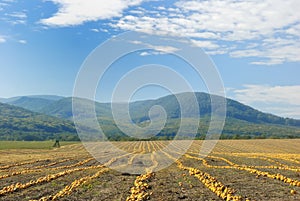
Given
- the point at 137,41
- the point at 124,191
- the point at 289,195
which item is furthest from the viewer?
the point at 137,41

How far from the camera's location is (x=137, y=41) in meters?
29.0

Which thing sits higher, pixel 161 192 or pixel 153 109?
pixel 153 109

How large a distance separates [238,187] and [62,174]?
41.1ft

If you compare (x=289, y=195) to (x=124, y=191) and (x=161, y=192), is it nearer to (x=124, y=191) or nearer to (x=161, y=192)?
(x=161, y=192)

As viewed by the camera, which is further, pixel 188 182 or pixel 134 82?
pixel 134 82

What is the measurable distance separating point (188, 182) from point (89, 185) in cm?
572

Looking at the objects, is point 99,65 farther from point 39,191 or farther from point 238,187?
point 238,187

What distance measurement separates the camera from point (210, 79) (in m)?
26.8

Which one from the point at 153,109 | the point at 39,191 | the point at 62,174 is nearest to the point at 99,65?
the point at 62,174

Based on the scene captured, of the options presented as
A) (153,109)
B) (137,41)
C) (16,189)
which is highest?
(137,41)

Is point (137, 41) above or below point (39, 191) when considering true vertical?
above

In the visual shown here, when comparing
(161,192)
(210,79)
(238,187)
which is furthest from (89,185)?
(210,79)

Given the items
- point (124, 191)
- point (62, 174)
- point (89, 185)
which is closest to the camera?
point (124, 191)

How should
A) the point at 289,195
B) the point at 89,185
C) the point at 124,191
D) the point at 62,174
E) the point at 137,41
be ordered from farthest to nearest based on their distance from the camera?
the point at 137,41 < the point at 62,174 < the point at 89,185 < the point at 124,191 < the point at 289,195
